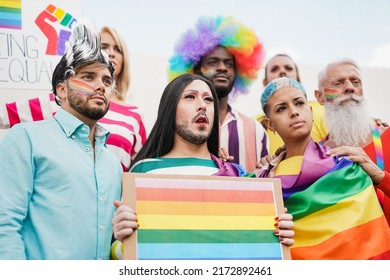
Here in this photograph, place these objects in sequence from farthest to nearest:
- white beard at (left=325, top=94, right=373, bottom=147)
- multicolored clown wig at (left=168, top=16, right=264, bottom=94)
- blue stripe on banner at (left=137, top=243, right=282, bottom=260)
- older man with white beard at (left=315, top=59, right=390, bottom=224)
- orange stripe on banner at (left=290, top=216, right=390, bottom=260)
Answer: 1. multicolored clown wig at (left=168, top=16, right=264, bottom=94)
2. white beard at (left=325, top=94, right=373, bottom=147)
3. older man with white beard at (left=315, top=59, right=390, bottom=224)
4. orange stripe on banner at (left=290, top=216, right=390, bottom=260)
5. blue stripe on banner at (left=137, top=243, right=282, bottom=260)

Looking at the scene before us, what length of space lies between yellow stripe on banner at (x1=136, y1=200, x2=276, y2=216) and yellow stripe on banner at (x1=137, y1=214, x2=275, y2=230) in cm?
2

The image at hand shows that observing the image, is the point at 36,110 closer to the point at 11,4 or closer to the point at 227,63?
the point at 11,4

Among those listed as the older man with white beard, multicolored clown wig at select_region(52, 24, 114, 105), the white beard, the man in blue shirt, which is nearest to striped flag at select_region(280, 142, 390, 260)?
the older man with white beard

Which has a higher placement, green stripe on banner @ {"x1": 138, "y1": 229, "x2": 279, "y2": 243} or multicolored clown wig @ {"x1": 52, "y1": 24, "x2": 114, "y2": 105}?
multicolored clown wig @ {"x1": 52, "y1": 24, "x2": 114, "y2": 105}

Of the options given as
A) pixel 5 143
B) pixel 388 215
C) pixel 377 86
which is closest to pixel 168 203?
pixel 5 143

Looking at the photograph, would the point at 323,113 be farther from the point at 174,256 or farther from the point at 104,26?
the point at 174,256

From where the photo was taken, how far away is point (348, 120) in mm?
3398

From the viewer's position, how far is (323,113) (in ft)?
12.2

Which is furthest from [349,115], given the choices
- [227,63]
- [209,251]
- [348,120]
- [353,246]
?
[209,251]

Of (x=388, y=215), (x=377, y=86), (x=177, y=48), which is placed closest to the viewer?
(x=388, y=215)

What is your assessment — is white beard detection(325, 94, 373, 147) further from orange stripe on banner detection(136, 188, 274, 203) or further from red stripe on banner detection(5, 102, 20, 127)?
red stripe on banner detection(5, 102, 20, 127)

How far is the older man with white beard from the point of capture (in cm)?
322

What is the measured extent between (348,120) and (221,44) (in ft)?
2.99
